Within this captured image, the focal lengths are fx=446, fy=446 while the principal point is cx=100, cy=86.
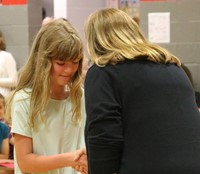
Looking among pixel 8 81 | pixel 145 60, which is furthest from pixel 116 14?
pixel 8 81

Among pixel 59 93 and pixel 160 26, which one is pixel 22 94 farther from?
pixel 160 26

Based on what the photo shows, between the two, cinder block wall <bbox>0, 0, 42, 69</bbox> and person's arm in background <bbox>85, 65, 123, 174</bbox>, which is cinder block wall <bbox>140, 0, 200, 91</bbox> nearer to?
cinder block wall <bbox>0, 0, 42, 69</bbox>

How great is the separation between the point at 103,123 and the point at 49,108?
0.38 m

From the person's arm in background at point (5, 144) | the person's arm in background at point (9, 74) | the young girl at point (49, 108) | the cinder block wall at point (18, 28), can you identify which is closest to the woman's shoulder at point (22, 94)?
the young girl at point (49, 108)

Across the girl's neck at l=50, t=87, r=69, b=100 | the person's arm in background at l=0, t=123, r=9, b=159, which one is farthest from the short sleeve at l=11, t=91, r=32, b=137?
the person's arm in background at l=0, t=123, r=9, b=159

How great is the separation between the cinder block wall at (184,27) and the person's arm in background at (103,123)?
296cm

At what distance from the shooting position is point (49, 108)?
5.41ft

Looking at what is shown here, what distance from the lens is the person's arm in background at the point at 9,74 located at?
14.2 feet

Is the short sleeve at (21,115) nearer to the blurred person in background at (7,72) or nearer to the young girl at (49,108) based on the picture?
the young girl at (49,108)

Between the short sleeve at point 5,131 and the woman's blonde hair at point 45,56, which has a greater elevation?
the woman's blonde hair at point 45,56

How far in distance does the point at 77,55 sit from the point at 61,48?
65 mm

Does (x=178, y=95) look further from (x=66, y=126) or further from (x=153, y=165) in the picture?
(x=66, y=126)

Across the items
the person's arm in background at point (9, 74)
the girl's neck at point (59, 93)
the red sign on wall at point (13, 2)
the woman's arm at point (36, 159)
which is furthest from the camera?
the red sign on wall at point (13, 2)

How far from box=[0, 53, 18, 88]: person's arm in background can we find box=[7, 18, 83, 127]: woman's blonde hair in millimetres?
2726
